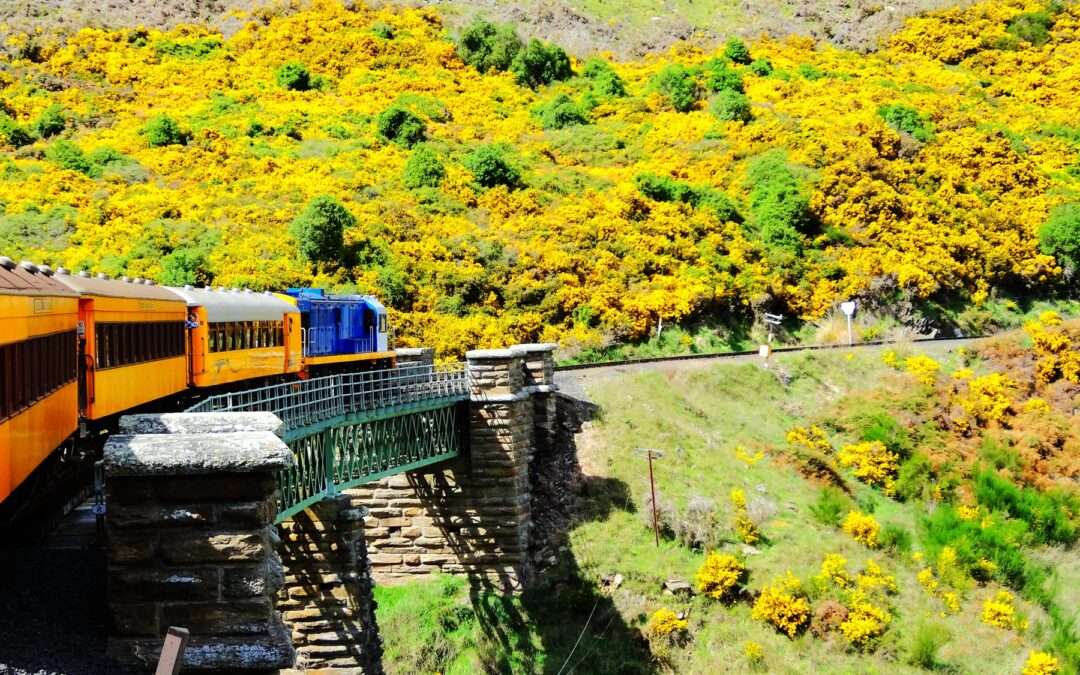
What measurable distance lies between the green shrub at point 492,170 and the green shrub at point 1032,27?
44.9 meters

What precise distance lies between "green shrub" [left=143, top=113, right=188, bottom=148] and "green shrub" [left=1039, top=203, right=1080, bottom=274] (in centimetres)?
4317

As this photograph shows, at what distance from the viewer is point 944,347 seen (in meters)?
34.6

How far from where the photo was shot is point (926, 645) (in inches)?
A: 808

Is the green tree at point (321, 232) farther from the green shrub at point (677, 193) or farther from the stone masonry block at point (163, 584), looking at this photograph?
the stone masonry block at point (163, 584)

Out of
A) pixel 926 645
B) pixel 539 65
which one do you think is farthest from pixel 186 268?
pixel 539 65

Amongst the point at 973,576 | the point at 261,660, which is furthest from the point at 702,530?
the point at 261,660

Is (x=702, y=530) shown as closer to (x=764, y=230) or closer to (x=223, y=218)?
(x=764, y=230)

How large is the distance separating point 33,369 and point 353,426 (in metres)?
10.4

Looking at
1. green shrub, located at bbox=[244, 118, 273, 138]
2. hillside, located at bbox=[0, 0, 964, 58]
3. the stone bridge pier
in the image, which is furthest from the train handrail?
hillside, located at bbox=[0, 0, 964, 58]

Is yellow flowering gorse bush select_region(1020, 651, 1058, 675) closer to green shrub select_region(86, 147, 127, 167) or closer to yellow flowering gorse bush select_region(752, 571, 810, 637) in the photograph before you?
yellow flowering gorse bush select_region(752, 571, 810, 637)

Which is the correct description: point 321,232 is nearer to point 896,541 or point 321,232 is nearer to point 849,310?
point 849,310

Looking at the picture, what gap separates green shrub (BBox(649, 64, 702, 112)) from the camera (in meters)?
60.8

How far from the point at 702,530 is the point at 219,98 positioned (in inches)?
1762

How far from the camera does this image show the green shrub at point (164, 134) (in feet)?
168
